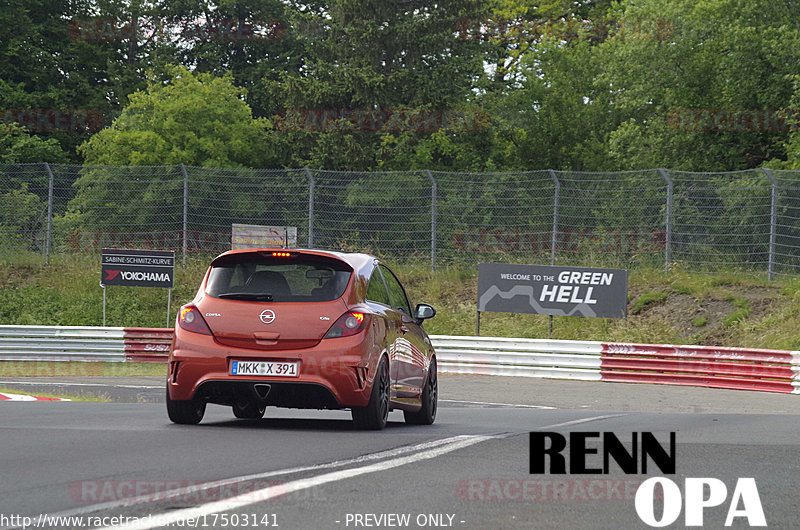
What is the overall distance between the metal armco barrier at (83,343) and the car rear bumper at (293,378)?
1832cm

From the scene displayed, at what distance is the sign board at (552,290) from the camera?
92.1ft

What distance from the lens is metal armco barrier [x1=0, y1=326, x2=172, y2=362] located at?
27859 millimetres

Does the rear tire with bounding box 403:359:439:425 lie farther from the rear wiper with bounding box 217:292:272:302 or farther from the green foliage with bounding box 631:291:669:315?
the green foliage with bounding box 631:291:669:315

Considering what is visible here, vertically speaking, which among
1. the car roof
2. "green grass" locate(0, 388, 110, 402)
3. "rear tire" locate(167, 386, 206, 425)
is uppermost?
the car roof

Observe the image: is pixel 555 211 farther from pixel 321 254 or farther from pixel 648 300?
pixel 321 254

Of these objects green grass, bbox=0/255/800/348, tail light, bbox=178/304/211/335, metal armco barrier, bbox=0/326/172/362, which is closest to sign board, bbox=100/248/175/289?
green grass, bbox=0/255/800/348

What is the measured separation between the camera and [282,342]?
31.7 ft

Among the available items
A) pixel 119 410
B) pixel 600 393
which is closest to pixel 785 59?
pixel 600 393

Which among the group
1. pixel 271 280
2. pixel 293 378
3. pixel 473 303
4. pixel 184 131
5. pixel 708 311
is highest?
pixel 184 131

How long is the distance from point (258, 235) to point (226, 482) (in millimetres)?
24724

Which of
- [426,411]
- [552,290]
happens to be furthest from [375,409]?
[552,290]

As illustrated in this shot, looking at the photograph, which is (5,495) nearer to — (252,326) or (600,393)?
(252,326)

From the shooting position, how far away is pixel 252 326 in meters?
9.71

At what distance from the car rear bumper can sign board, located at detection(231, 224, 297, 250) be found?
21.0 metres
